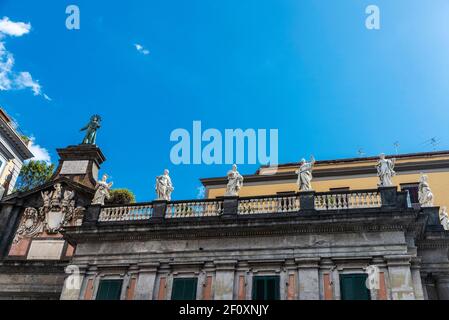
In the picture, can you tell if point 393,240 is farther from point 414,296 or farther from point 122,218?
point 122,218

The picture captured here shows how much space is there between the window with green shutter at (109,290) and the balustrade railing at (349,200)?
28.0ft

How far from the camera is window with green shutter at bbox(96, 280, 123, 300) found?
1835cm

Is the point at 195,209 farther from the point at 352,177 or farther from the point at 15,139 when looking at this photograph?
the point at 15,139

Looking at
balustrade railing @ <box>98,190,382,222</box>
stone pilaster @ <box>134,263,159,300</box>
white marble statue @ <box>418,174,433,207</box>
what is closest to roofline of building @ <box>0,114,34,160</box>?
balustrade railing @ <box>98,190,382,222</box>

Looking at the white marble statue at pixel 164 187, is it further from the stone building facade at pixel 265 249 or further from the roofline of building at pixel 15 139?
the roofline of building at pixel 15 139

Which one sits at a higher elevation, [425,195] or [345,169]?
[345,169]

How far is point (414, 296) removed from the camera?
1570 centimetres

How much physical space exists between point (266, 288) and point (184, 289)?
3.20 m

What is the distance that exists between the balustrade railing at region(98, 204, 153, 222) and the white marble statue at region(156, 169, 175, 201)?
26.5 inches

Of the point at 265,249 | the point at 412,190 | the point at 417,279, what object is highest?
the point at 412,190

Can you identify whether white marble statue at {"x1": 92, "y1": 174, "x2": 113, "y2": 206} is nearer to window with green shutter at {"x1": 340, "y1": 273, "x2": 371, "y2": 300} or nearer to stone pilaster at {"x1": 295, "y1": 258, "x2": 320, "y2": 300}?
stone pilaster at {"x1": 295, "y1": 258, "x2": 320, "y2": 300}

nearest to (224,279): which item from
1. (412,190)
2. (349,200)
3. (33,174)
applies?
(349,200)

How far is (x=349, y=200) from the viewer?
18.1 meters

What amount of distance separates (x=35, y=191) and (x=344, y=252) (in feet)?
53.2
